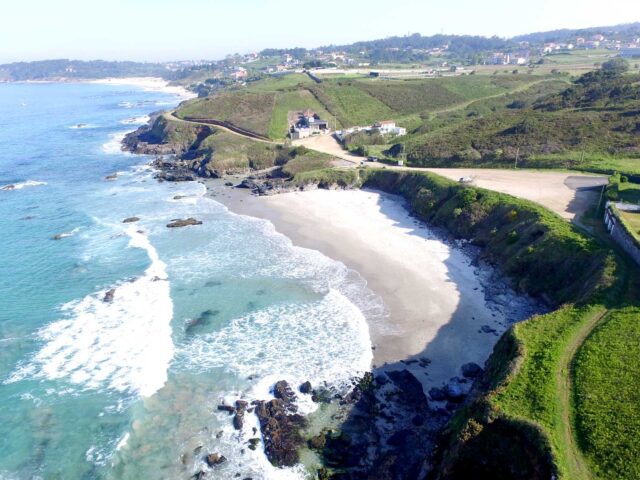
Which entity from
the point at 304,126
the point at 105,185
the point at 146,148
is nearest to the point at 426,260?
the point at 105,185

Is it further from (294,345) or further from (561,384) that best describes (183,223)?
(561,384)

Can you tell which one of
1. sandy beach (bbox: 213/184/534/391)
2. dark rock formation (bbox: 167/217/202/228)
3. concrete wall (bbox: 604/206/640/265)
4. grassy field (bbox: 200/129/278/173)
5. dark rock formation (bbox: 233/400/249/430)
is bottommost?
sandy beach (bbox: 213/184/534/391)

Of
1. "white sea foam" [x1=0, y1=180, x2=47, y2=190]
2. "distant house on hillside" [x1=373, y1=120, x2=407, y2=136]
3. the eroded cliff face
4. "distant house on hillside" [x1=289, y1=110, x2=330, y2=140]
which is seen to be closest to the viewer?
"white sea foam" [x1=0, y1=180, x2=47, y2=190]

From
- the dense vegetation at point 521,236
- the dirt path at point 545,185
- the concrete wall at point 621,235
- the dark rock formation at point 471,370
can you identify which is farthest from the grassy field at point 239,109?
the dark rock formation at point 471,370

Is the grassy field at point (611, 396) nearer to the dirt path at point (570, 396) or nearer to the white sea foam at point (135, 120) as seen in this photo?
the dirt path at point (570, 396)

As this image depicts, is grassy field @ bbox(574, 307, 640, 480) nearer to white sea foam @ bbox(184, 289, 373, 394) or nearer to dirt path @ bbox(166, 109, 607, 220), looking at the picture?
white sea foam @ bbox(184, 289, 373, 394)

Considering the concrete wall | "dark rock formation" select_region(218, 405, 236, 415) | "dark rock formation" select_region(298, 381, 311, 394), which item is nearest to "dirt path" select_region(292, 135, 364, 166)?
the concrete wall

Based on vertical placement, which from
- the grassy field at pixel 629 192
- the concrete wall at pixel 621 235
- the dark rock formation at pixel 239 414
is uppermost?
the concrete wall at pixel 621 235
